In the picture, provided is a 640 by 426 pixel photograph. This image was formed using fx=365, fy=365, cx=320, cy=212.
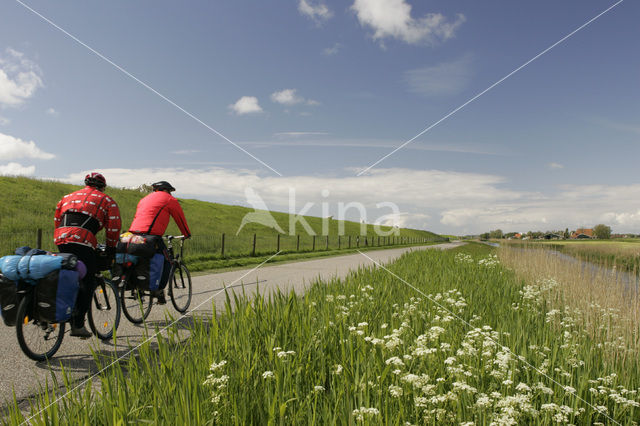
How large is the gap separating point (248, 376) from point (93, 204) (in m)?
3.99

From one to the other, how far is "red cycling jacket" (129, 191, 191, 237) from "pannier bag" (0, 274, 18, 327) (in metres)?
2.17

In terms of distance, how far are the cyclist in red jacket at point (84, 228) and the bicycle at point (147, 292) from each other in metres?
0.80

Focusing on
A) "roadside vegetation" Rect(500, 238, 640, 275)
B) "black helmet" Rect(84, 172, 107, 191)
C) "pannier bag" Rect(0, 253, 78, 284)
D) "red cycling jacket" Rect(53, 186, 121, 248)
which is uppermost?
"black helmet" Rect(84, 172, 107, 191)

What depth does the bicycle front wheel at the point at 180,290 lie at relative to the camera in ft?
25.0

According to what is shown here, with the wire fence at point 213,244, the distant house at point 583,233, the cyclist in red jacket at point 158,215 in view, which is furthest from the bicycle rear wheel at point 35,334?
the distant house at point 583,233

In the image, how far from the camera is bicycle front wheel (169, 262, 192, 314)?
7610mm

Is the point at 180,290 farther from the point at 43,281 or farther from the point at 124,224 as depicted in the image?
the point at 124,224

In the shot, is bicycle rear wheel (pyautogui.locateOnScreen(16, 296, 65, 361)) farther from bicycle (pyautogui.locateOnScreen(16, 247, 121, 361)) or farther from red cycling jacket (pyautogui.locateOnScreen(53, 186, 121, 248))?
red cycling jacket (pyautogui.locateOnScreen(53, 186, 121, 248))

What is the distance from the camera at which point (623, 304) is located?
7195 mm

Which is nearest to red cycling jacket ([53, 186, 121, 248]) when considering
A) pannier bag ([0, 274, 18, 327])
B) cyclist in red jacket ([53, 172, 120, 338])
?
cyclist in red jacket ([53, 172, 120, 338])

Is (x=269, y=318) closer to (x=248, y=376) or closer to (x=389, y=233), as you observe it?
(x=248, y=376)

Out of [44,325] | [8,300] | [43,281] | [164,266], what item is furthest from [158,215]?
[8,300]

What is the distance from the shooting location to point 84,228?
5441 millimetres

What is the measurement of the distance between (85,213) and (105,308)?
65.9 inches
